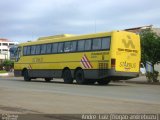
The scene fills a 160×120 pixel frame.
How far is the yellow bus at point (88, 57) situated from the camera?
3039 cm

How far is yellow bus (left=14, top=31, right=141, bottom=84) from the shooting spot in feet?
99.7

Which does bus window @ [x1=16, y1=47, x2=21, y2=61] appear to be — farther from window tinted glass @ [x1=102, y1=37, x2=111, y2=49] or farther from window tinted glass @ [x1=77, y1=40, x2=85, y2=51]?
window tinted glass @ [x1=102, y1=37, x2=111, y2=49]

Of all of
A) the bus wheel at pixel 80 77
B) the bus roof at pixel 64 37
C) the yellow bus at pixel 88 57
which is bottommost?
the bus wheel at pixel 80 77

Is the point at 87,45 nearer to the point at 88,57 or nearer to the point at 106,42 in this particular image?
the point at 88,57

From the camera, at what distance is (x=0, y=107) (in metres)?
15.0

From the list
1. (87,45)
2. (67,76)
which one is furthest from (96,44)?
(67,76)

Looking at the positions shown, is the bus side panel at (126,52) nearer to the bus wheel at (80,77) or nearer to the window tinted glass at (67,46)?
the bus wheel at (80,77)

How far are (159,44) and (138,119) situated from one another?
25.3m

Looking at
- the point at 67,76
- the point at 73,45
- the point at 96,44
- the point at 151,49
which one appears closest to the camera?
the point at 96,44

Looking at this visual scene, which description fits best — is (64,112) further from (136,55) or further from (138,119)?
(136,55)

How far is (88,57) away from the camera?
1264 inches

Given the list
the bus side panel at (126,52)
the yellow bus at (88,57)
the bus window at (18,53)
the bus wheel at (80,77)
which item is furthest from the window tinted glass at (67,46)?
the bus window at (18,53)

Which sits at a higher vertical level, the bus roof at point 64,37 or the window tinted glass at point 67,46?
the bus roof at point 64,37

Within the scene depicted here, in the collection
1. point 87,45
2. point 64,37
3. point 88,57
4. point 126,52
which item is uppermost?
point 64,37
